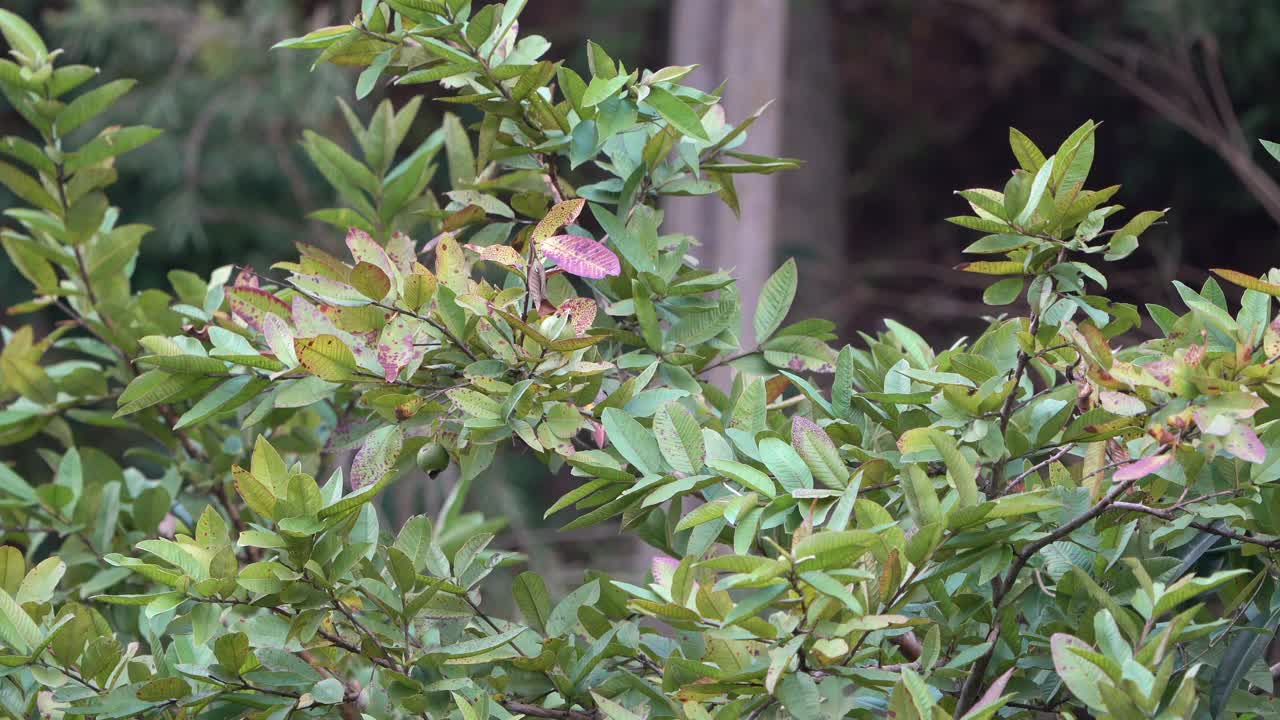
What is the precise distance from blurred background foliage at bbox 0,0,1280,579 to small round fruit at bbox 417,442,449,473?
7.77 feet

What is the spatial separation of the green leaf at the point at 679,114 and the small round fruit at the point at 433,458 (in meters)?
0.28

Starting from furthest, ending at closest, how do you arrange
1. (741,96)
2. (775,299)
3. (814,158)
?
(814,158) → (741,96) → (775,299)

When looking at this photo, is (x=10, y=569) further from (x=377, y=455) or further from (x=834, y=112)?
(x=834, y=112)

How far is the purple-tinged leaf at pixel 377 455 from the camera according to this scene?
30.5 inches

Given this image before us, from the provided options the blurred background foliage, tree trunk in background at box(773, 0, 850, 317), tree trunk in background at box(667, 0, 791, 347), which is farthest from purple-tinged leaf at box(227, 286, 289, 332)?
tree trunk in background at box(773, 0, 850, 317)

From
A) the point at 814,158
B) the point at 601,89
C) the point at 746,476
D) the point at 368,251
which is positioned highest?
the point at 601,89

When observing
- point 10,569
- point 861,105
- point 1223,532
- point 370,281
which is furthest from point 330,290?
point 861,105

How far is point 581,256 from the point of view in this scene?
2.52 feet

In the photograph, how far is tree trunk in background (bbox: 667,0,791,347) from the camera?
2910 millimetres

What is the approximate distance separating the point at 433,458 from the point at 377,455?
45 mm

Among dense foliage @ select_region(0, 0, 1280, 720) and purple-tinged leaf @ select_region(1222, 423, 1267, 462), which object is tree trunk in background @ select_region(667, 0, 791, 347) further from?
purple-tinged leaf @ select_region(1222, 423, 1267, 462)

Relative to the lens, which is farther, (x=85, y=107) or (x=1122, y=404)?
(x=85, y=107)

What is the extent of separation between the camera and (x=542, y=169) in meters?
0.93

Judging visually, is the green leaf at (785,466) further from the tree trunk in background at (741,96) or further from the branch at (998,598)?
the tree trunk in background at (741,96)
